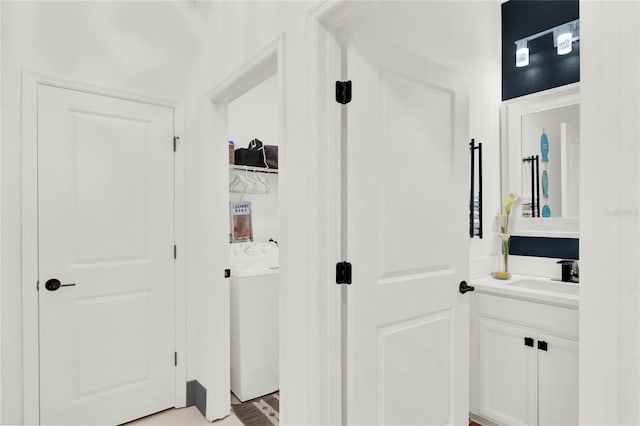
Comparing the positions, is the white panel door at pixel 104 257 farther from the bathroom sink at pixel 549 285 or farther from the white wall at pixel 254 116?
the bathroom sink at pixel 549 285

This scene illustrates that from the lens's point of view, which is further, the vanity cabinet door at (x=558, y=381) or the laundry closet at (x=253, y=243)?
the laundry closet at (x=253, y=243)

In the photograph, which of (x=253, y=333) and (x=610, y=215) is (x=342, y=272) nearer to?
(x=610, y=215)

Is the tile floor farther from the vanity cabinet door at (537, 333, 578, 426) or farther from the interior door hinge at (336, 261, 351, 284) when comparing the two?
the vanity cabinet door at (537, 333, 578, 426)

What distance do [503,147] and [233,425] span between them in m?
2.64

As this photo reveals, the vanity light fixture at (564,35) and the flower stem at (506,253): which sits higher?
the vanity light fixture at (564,35)

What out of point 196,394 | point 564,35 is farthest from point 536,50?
point 196,394

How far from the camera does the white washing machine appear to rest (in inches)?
101

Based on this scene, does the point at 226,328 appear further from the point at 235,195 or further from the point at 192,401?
the point at 235,195

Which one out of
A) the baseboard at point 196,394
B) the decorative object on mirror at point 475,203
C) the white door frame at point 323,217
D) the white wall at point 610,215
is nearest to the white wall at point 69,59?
the baseboard at point 196,394

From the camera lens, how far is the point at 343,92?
147 cm

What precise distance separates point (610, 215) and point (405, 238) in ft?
3.30

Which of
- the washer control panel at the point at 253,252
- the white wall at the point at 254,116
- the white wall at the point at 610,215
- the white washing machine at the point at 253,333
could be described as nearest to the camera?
the white wall at the point at 610,215

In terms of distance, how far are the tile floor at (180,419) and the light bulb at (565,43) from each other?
3.13 metres

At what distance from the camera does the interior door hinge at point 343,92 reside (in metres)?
1.46
